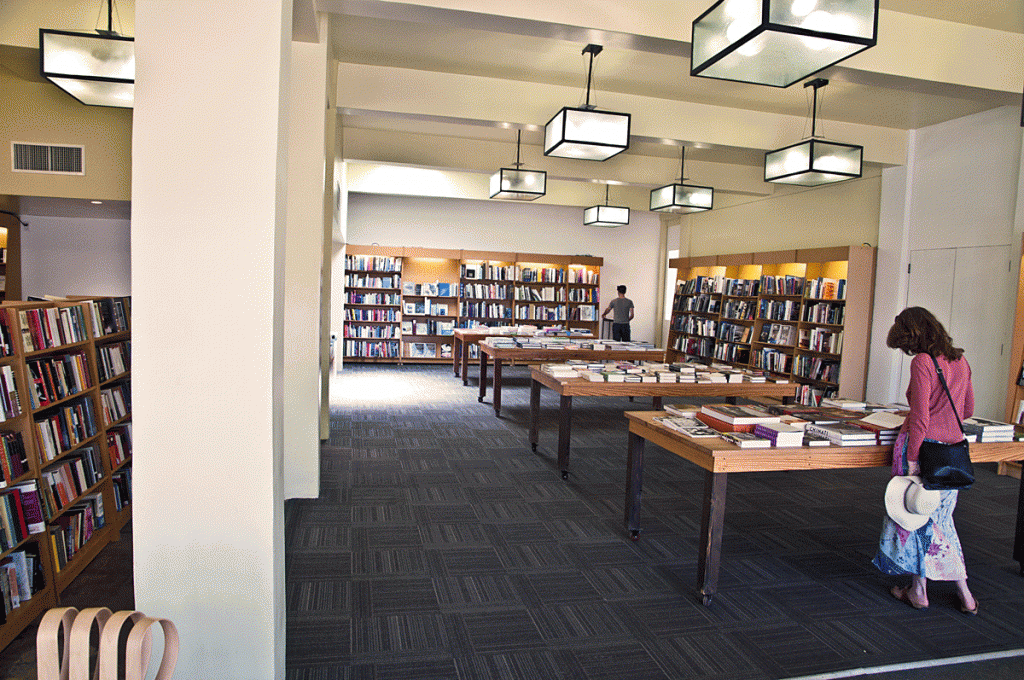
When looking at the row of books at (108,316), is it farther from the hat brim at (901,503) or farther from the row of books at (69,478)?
the hat brim at (901,503)

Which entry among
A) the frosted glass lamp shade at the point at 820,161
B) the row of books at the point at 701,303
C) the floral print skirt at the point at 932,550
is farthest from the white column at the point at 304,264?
the row of books at the point at 701,303

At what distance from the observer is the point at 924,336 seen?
3.17 m

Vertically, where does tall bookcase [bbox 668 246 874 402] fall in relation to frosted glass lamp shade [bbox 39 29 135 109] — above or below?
below

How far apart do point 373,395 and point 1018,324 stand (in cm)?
722

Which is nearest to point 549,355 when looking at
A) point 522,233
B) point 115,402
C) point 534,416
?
point 534,416

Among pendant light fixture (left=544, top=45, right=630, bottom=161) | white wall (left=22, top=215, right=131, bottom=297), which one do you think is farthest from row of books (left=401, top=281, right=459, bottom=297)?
pendant light fixture (left=544, top=45, right=630, bottom=161)

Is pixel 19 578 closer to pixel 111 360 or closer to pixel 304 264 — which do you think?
pixel 111 360

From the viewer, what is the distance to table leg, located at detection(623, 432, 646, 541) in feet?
13.1

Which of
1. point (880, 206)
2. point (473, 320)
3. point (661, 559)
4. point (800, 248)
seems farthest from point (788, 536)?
point (473, 320)

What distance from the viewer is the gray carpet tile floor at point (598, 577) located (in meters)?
2.73

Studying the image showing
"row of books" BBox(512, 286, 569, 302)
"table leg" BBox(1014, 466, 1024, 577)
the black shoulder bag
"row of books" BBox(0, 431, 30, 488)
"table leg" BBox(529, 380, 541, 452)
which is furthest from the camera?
"row of books" BBox(512, 286, 569, 302)

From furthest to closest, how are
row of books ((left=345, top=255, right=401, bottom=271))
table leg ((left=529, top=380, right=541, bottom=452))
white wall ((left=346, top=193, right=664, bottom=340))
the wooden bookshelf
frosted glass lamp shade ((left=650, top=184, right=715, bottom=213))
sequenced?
white wall ((left=346, top=193, right=664, bottom=340))
row of books ((left=345, top=255, right=401, bottom=271))
frosted glass lamp shade ((left=650, top=184, right=715, bottom=213))
table leg ((left=529, top=380, right=541, bottom=452))
the wooden bookshelf

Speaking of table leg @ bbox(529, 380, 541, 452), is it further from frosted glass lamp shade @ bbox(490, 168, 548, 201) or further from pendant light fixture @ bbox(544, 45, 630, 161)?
frosted glass lamp shade @ bbox(490, 168, 548, 201)

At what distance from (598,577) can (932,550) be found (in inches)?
64.6
